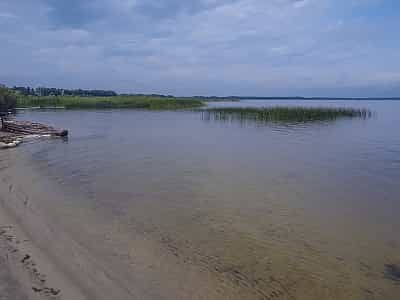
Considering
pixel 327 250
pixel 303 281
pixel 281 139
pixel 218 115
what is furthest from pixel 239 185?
pixel 218 115

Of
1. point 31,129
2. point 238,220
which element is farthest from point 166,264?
point 31,129

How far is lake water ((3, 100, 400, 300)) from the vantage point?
680 cm

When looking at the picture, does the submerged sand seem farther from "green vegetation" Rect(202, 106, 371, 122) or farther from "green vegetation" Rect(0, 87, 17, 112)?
"green vegetation" Rect(0, 87, 17, 112)

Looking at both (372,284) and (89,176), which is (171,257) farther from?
(89,176)

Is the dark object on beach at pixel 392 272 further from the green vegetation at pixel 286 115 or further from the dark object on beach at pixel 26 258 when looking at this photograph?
the green vegetation at pixel 286 115

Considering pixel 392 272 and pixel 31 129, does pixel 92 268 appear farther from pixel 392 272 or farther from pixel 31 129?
pixel 31 129

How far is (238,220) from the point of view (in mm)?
10086

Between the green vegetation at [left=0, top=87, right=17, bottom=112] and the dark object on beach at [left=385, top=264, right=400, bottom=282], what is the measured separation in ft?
220

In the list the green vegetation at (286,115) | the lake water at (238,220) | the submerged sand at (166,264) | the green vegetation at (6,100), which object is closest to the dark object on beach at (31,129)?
the lake water at (238,220)

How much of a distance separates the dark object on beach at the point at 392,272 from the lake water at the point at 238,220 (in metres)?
0.04

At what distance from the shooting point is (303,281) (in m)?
6.81

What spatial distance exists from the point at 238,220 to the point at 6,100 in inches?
2628

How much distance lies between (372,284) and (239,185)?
754 centimetres

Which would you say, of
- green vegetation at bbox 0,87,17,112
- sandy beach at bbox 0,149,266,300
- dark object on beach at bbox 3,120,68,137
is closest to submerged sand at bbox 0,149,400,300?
sandy beach at bbox 0,149,266,300
